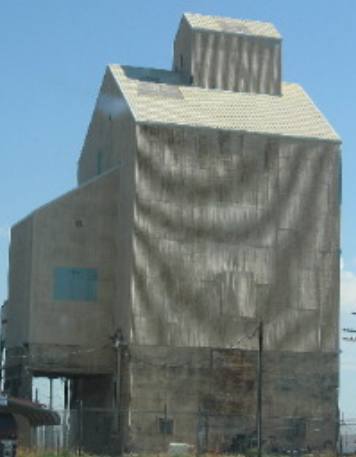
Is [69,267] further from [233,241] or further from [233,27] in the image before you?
[233,27]

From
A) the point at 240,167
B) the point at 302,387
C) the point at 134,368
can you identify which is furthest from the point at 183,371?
the point at 240,167

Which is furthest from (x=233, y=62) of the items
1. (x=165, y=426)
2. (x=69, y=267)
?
(x=165, y=426)

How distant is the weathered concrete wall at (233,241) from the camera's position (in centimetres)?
8369

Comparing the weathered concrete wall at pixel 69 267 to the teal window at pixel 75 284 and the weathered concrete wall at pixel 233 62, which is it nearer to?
the teal window at pixel 75 284

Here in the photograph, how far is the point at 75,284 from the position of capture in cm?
8650

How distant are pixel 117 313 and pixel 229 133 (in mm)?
14903

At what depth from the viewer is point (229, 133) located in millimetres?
86750

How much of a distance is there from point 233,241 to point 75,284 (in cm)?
1151

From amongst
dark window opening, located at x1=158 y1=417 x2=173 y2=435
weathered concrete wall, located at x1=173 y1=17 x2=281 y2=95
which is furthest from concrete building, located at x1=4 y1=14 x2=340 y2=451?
weathered concrete wall, located at x1=173 y1=17 x2=281 y2=95

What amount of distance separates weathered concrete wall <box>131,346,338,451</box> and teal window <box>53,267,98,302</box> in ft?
20.4

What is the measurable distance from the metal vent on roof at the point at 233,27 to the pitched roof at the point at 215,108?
5075 millimetres

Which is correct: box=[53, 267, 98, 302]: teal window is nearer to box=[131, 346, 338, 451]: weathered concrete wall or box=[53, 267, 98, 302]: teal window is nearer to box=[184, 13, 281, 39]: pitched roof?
box=[131, 346, 338, 451]: weathered concrete wall

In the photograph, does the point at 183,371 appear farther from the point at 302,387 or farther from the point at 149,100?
the point at 149,100

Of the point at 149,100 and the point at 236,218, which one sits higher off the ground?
the point at 149,100
